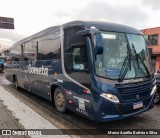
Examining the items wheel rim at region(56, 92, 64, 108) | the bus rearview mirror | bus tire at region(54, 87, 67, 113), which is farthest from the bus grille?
wheel rim at region(56, 92, 64, 108)

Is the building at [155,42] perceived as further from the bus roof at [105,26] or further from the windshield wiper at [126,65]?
the windshield wiper at [126,65]

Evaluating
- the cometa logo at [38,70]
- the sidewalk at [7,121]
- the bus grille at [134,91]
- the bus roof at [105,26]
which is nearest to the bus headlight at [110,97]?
the bus grille at [134,91]

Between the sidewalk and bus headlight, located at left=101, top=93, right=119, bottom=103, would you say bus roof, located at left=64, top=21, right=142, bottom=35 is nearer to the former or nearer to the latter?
bus headlight, located at left=101, top=93, right=119, bottom=103

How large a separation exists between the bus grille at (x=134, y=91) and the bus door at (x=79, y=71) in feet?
2.67

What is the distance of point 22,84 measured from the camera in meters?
→ 11.1

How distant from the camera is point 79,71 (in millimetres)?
5609

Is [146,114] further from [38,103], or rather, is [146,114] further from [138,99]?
[38,103]

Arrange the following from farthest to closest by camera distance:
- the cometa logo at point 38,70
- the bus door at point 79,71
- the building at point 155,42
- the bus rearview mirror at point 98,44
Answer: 1. the building at point 155,42
2. the cometa logo at point 38,70
3. the bus door at point 79,71
4. the bus rearview mirror at point 98,44

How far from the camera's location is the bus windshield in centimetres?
514

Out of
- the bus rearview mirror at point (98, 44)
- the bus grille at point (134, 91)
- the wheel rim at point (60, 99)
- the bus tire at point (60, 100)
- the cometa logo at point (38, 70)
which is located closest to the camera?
the bus rearview mirror at point (98, 44)

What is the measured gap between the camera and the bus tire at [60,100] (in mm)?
6680

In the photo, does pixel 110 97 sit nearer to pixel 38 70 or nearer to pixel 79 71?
pixel 79 71

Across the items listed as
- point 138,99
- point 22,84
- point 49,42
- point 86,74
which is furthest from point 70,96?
point 22,84


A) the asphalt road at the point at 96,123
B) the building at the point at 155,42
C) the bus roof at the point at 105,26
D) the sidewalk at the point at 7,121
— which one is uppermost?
the building at the point at 155,42
